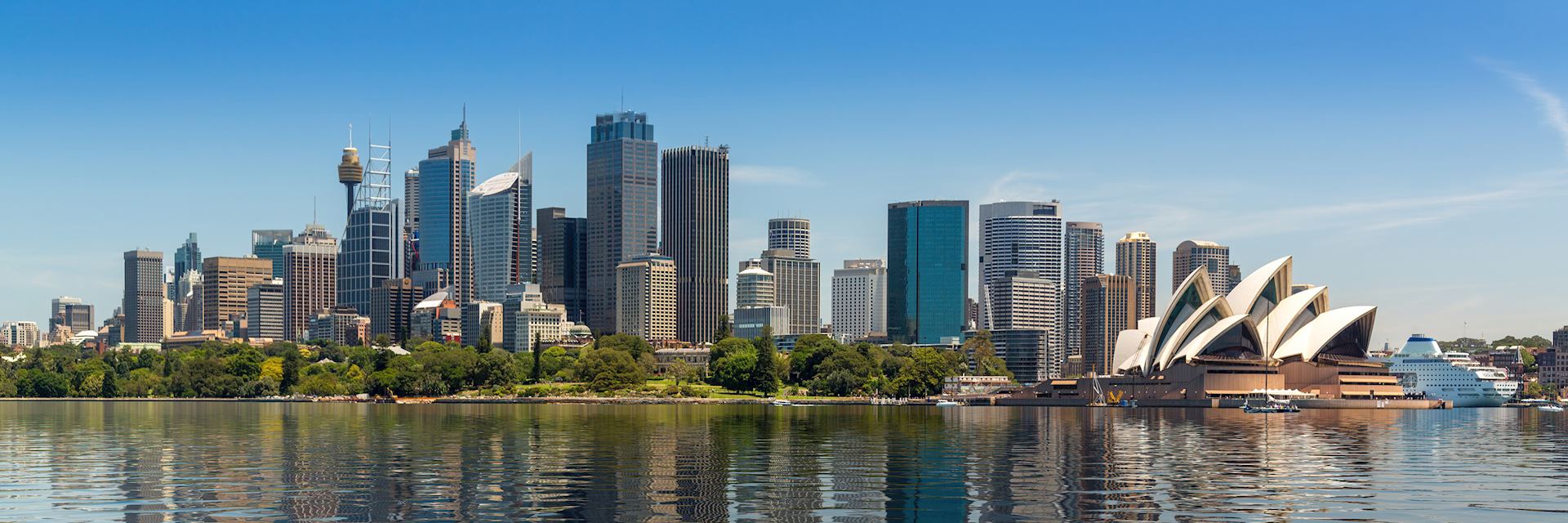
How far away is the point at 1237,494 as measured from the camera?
54.1m

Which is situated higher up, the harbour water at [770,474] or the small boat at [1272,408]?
the harbour water at [770,474]

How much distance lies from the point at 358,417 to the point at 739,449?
64.8 m

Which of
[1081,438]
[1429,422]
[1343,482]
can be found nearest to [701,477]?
[1343,482]

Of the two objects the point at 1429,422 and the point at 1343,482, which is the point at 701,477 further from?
the point at 1429,422

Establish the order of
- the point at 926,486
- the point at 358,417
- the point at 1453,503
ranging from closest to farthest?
the point at 1453,503, the point at 926,486, the point at 358,417

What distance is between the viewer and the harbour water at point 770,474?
48281 millimetres

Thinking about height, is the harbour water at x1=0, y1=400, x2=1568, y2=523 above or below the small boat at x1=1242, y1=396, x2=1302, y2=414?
above

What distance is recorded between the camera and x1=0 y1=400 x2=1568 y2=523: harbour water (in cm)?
4828

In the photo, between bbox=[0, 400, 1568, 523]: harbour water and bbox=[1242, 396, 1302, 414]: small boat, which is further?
Answer: bbox=[1242, 396, 1302, 414]: small boat

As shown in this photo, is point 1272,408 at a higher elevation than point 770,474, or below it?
below

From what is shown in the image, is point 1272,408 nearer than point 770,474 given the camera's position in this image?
No

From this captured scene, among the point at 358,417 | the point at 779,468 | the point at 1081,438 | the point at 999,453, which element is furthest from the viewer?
the point at 358,417

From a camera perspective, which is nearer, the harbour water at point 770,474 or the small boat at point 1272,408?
the harbour water at point 770,474

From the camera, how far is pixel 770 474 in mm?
61656
